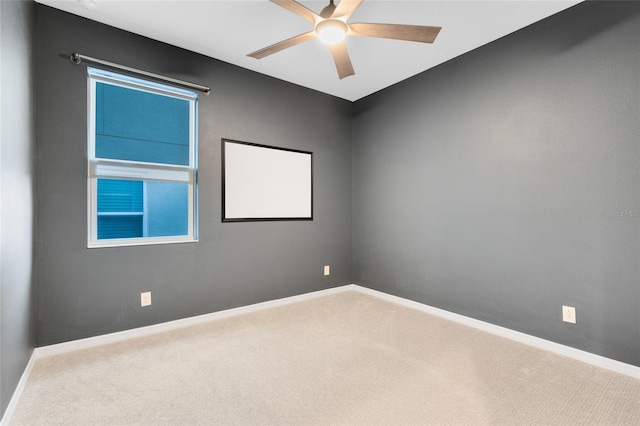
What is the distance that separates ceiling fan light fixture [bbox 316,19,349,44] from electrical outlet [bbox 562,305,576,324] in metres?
2.62

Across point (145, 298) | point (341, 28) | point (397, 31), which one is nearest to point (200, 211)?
point (145, 298)

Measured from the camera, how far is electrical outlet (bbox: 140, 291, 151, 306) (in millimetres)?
2602

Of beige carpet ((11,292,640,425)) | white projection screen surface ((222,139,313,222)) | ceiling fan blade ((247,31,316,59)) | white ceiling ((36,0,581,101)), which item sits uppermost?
white ceiling ((36,0,581,101))

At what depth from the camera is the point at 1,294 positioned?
143 cm

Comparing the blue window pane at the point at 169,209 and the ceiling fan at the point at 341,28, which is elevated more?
the ceiling fan at the point at 341,28

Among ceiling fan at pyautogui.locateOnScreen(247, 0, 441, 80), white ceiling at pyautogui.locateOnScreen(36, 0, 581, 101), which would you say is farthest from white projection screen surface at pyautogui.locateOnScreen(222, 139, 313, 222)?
ceiling fan at pyautogui.locateOnScreen(247, 0, 441, 80)

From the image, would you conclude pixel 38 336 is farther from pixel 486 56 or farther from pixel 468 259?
pixel 486 56

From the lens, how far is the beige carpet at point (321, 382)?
61.1 inches

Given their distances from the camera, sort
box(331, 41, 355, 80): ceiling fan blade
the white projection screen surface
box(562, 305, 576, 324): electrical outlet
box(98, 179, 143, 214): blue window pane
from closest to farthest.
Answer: box(331, 41, 355, 80): ceiling fan blade, box(562, 305, 576, 324): electrical outlet, the white projection screen surface, box(98, 179, 143, 214): blue window pane

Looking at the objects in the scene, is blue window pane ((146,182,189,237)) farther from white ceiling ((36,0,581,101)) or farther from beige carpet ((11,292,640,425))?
white ceiling ((36,0,581,101))

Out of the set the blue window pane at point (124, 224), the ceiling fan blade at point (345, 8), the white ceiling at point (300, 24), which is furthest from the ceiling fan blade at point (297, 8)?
the blue window pane at point (124, 224)

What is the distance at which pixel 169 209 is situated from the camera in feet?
14.5

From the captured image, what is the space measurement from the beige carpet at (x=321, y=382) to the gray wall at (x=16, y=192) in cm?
30

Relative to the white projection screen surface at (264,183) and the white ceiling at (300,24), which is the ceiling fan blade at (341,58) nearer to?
the white ceiling at (300,24)
